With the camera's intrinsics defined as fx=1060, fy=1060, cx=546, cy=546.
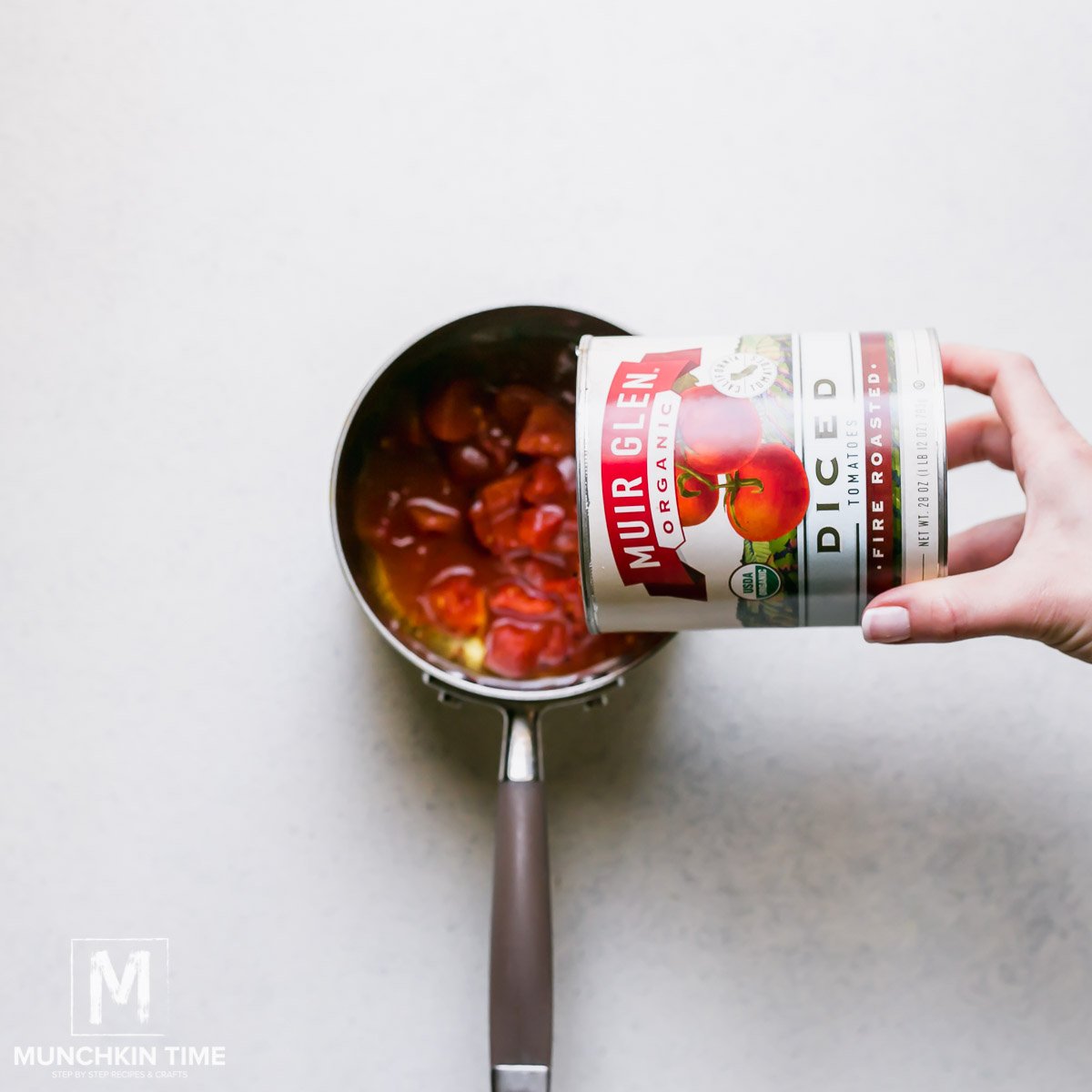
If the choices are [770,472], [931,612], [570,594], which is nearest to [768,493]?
[770,472]

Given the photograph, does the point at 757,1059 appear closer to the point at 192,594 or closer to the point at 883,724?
the point at 883,724

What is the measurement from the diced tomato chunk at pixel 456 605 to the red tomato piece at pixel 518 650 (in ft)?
0.08

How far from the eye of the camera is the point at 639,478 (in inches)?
24.9

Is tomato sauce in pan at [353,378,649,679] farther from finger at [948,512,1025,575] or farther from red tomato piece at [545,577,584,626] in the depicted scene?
finger at [948,512,1025,575]

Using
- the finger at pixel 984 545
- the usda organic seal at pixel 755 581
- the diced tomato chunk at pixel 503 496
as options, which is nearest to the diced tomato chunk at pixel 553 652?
the diced tomato chunk at pixel 503 496

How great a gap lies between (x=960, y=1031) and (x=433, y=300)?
77 cm

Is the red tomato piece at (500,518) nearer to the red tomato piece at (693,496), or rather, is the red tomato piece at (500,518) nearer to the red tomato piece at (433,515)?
the red tomato piece at (433,515)

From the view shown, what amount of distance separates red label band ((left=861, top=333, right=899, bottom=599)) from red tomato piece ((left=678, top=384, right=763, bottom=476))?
0.07 meters

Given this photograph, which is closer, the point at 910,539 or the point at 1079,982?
the point at 910,539

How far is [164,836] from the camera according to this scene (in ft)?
2.98

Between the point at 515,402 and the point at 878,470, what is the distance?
34 centimetres

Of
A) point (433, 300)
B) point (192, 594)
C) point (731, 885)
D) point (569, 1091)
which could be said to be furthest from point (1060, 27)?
point (569, 1091)

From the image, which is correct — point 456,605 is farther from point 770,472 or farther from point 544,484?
point 770,472

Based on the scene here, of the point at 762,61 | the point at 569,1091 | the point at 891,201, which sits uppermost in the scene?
the point at 762,61
